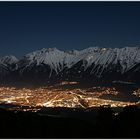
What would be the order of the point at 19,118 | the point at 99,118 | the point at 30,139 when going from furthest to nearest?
the point at 19,118 < the point at 99,118 < the point at 30,139

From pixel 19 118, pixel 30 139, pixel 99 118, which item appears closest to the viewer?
pixel 30 139

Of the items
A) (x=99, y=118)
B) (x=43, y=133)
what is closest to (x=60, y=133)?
(x=43, y=133)

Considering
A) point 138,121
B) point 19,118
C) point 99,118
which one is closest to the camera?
point 138,121

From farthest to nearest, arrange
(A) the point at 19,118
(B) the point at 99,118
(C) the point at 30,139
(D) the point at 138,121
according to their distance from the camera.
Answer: (A) the point at 19,118 → (B) the point at 99,118 → (D) the point at 138,121 → (C) the point at 30,139

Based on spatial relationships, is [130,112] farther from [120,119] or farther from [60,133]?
[60,133]

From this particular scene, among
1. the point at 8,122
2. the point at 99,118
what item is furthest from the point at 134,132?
the point at 8,122

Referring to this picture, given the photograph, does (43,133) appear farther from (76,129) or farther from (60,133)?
(76,129)

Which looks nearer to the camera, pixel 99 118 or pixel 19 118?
pixel 99 118

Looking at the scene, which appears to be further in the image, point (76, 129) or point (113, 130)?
point (76, 129)
